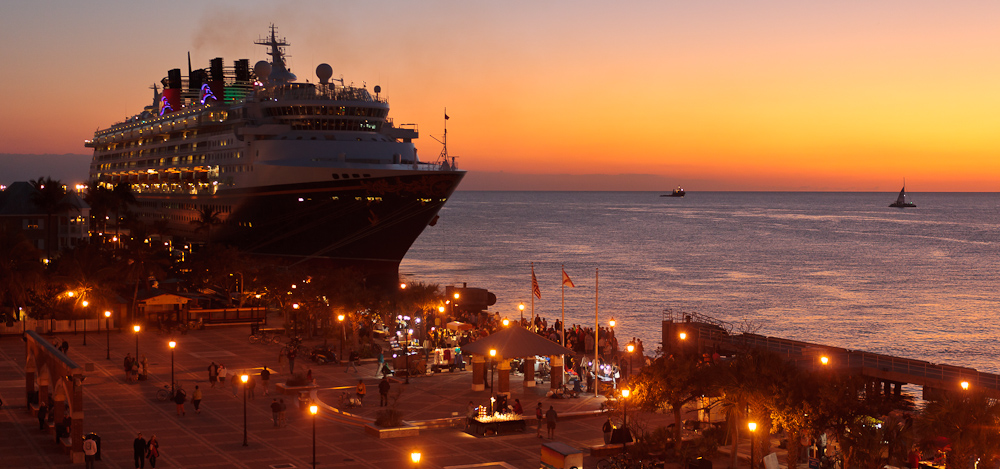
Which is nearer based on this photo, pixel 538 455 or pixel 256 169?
pixel 538 455

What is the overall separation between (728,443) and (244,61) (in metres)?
84.7

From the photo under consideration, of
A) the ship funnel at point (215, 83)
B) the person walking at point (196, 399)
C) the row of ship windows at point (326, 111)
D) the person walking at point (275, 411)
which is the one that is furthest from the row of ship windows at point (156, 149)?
the person walking at point (275, 411)

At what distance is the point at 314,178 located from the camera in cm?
6266

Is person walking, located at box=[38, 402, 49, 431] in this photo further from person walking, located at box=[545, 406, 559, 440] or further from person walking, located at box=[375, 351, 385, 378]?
person walking, located at box=[545, 406, 559, 440]

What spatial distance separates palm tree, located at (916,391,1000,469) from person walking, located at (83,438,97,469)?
1771cm

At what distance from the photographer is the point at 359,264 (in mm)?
66562

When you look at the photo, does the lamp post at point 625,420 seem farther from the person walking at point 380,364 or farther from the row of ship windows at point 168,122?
the row of ship windows at point 168,122

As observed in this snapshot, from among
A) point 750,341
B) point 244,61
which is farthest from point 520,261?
point 750,341

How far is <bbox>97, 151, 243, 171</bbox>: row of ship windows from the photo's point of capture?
237 feet

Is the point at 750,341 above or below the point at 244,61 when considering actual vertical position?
below

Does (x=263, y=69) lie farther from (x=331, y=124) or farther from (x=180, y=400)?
(x=180, y=400)

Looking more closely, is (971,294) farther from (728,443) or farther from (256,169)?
(728,443)

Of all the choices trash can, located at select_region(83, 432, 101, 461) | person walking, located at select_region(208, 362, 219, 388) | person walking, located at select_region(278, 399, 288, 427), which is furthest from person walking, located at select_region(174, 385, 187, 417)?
trash can, located at select_region(83, 432, 101, 461)

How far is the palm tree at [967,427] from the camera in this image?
1784cm
